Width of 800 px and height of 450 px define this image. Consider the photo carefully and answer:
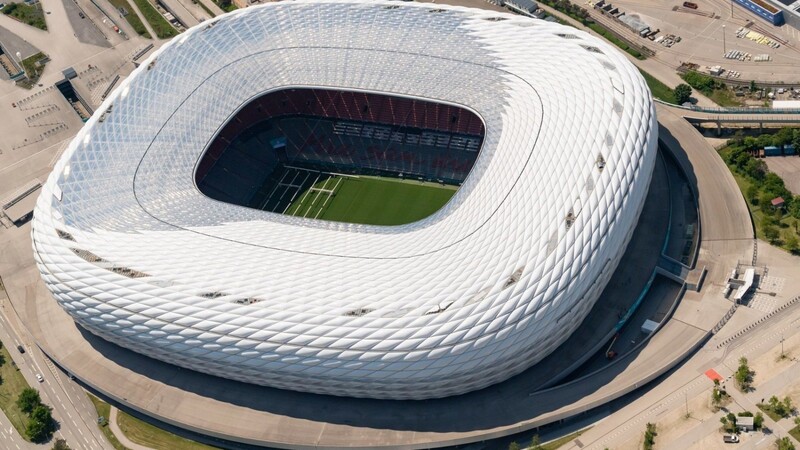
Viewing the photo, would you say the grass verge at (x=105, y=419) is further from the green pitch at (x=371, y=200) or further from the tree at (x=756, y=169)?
the tree at (x=756, y=169)

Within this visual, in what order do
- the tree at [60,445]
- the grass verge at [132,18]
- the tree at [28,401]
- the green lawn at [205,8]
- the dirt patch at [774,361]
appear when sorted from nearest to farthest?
the dirt patch at [774,361]
the tree at [60,445]
the tree at [28,401]
the grass verge at [132,18]
the green lawn at [205,8]

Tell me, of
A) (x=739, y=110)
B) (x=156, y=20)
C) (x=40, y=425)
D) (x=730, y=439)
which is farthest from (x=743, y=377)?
(x=156, y=20)

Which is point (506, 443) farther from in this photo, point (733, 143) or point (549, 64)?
point (733, 143)

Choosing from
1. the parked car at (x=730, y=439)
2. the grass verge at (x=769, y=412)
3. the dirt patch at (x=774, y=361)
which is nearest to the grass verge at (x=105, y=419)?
the parked car at (x=730, y=439)

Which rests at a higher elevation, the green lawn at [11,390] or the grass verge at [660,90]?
the grass verge at [660,90]

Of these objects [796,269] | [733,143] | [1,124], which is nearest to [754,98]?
[733,143]

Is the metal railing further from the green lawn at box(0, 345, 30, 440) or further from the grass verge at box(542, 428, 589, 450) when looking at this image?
the green lawn at box(0, 345, 30, 440)
